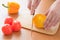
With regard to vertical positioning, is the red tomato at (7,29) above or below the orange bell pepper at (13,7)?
below

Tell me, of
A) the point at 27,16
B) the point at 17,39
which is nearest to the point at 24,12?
the point at 27,16

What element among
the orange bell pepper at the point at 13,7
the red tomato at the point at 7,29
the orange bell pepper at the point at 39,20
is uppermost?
the orange bell pepper at the point at 13,7

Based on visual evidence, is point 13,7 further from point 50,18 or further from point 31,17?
point 50,18

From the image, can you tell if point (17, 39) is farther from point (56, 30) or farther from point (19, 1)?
point (19, 1)

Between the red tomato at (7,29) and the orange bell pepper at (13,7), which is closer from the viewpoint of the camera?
the red tomato at (7,29)

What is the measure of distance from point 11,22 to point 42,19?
174 mm

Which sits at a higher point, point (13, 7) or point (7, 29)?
point (13, 7)

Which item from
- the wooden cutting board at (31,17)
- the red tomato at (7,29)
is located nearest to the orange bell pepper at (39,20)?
the wooden cutting board at (31,17)

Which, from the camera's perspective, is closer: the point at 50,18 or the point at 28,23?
the point at 50,18

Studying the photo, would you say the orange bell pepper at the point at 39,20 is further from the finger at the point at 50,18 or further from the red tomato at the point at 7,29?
the red tomato at the point at 7,29

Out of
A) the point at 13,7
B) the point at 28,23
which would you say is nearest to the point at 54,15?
the point at 28,23

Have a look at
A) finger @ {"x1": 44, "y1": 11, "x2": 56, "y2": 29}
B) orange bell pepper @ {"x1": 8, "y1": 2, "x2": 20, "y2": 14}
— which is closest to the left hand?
finger @ {"x1": 44, "y1": 11, "x2": 56, "y2": 29}

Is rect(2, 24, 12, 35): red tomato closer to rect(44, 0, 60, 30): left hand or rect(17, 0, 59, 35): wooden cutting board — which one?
rect(17, 0, 59, 35): wooden cutting board

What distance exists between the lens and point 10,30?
2.81ft
